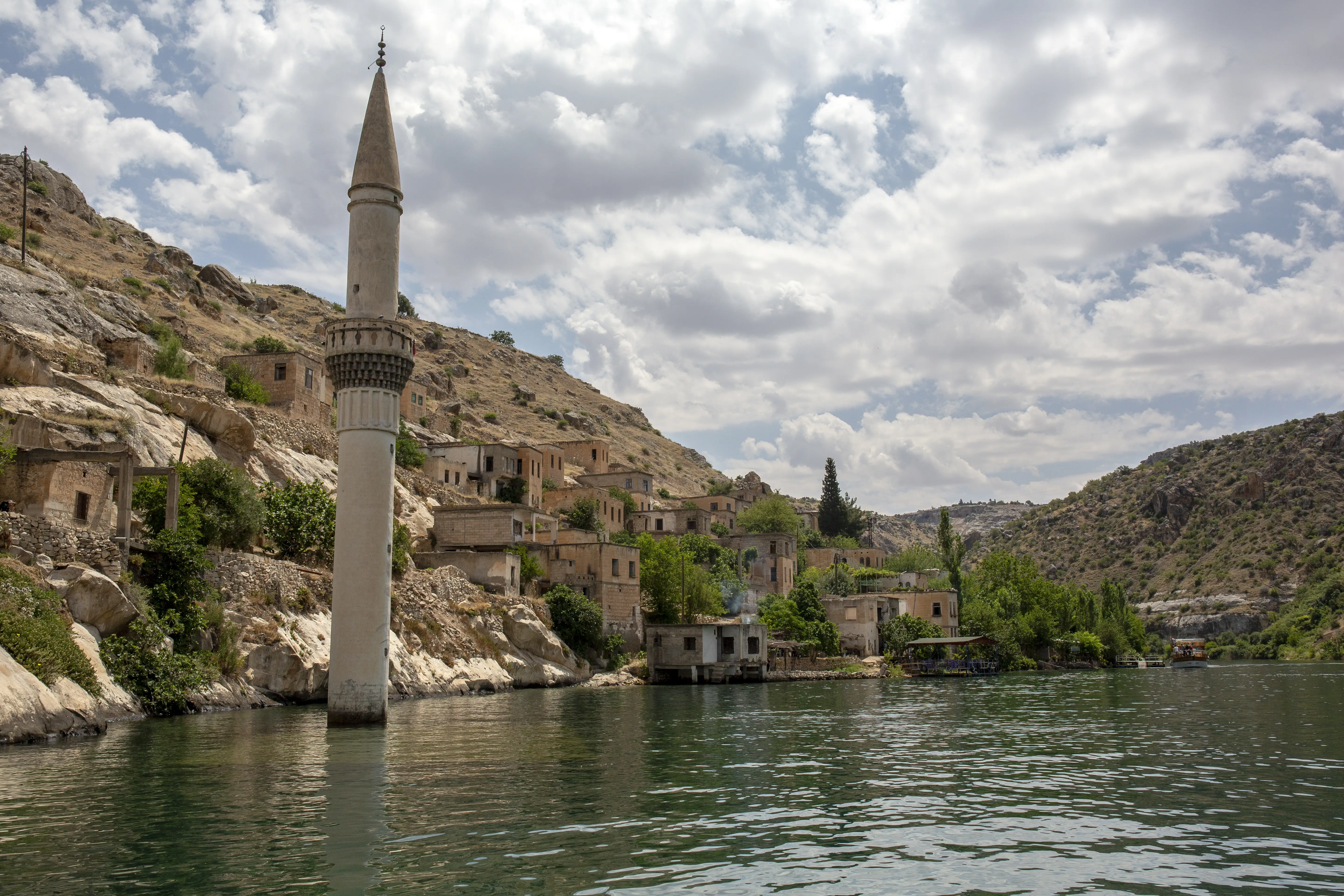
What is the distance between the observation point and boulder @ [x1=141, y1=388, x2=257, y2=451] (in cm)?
4388

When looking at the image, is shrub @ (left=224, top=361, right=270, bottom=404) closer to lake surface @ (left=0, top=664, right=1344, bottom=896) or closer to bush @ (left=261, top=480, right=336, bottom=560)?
bush @ (left=261, top=480, right=336, bottom=560)

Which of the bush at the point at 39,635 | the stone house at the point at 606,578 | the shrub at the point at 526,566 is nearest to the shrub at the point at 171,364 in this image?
the shrub at the point at 526,566

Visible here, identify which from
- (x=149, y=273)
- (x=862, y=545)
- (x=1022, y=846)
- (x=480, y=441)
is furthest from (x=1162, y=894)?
(x=862, y=545)

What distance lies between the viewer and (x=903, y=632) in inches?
2928

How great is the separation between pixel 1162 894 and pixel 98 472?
3139cm

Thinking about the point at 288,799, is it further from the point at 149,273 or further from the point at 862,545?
the point at 862,545

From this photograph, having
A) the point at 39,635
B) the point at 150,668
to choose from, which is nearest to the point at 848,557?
the point at 150,668

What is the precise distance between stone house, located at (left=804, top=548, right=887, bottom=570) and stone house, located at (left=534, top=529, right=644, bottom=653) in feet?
126

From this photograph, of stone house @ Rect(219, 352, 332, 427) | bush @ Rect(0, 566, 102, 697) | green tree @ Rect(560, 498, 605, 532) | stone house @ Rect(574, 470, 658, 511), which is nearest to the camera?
bush @ Rect(0, 566, 102, 697)

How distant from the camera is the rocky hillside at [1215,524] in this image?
123312mm

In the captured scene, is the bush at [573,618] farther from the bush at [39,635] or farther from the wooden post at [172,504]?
the bush at [39,635]

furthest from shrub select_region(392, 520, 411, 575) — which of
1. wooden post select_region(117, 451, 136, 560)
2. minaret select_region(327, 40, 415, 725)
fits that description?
minaret select_region(327, 40, 415, 725)

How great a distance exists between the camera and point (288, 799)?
49.7ft

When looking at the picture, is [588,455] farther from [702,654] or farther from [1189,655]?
[1189,655]
